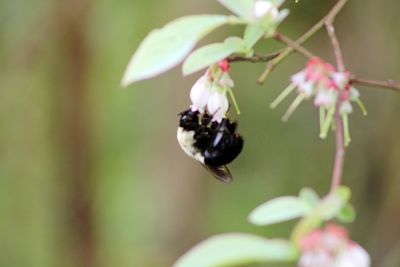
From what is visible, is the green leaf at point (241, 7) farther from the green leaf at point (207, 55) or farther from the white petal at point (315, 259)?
the white petal at point (315, 259)

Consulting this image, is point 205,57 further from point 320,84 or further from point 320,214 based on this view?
point 320,214

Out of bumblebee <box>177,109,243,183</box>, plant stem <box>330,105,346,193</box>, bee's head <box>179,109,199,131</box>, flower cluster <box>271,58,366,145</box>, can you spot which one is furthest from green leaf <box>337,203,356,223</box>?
bee's head <box>179,109,199,131</box>

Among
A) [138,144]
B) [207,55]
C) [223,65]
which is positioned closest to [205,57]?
[207,55]

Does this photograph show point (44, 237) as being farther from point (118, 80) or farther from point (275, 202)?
point (275, 202)

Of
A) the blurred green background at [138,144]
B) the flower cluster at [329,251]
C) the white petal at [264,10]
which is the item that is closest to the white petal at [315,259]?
the flower cluster at [329,251]

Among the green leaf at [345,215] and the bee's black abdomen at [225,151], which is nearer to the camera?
the green leaf at [345,215]
